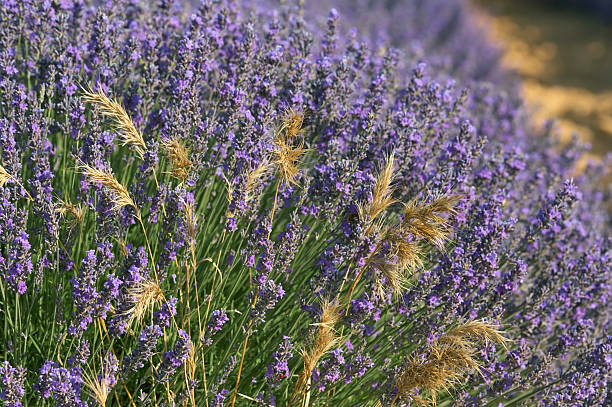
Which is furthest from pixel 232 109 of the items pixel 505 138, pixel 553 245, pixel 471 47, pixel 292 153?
pixel 471 47

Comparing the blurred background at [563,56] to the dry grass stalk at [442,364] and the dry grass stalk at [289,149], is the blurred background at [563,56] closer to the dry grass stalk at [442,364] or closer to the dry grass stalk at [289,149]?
the dry grass stalk at [289,149]

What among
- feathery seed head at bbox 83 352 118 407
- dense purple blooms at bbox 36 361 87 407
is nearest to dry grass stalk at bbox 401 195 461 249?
feathery seed head at bbox 83 352 118 407

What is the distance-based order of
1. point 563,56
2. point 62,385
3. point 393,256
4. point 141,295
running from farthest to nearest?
1. point 563,56
2. point 393,256
3. point 141,295
4. point 62,385

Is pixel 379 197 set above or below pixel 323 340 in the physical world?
above

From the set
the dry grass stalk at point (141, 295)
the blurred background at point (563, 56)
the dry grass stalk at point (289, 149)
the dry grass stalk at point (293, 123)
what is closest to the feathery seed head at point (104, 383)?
the dry grass stalk at point (141, 295)

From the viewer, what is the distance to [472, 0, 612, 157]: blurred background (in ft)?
36.1

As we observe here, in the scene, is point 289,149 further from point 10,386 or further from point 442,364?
point 10,386

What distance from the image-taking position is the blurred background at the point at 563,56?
11.0 meters

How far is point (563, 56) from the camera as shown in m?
14.3

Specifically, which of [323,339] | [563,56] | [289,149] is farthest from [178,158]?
[563,56]

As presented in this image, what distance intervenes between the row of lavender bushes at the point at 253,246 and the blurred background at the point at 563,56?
20.1 feet

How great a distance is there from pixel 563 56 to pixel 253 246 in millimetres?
13853

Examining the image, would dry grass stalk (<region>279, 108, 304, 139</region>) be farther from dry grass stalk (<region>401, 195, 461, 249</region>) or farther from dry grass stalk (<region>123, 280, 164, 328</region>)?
dry grass stalk (<region>123, 280, 164, 328</region>)

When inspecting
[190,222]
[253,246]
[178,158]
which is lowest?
[253,246]
